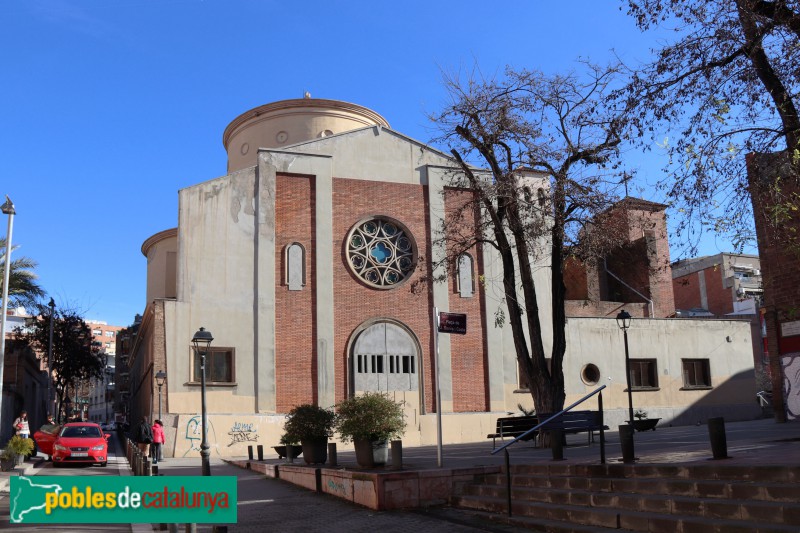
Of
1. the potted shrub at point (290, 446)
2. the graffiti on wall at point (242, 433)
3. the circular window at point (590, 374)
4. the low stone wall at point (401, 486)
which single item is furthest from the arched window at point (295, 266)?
the low stone wall at point (401, 486)

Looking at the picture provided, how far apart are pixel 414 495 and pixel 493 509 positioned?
4.78ft

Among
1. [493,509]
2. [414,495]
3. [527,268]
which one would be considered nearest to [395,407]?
[414,495]

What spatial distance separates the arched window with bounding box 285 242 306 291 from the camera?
91.2 feet

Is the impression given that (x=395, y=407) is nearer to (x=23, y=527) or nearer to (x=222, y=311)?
(x=23, y=527)

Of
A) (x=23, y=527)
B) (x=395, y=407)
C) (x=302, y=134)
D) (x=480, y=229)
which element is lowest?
(x=23, y=527)

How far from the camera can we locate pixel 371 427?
1318 cm

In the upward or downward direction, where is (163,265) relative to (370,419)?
upward

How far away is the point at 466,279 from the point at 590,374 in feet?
21.2

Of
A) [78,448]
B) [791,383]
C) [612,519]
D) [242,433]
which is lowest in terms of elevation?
[612,519]

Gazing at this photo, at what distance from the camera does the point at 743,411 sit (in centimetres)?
3284

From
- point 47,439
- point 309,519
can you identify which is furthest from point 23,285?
point 309,519

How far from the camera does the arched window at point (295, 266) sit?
27.8 meters

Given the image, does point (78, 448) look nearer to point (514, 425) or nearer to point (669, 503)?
point (514, 425)

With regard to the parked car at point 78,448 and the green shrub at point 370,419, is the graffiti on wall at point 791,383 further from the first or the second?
the parked car at point 78,448
